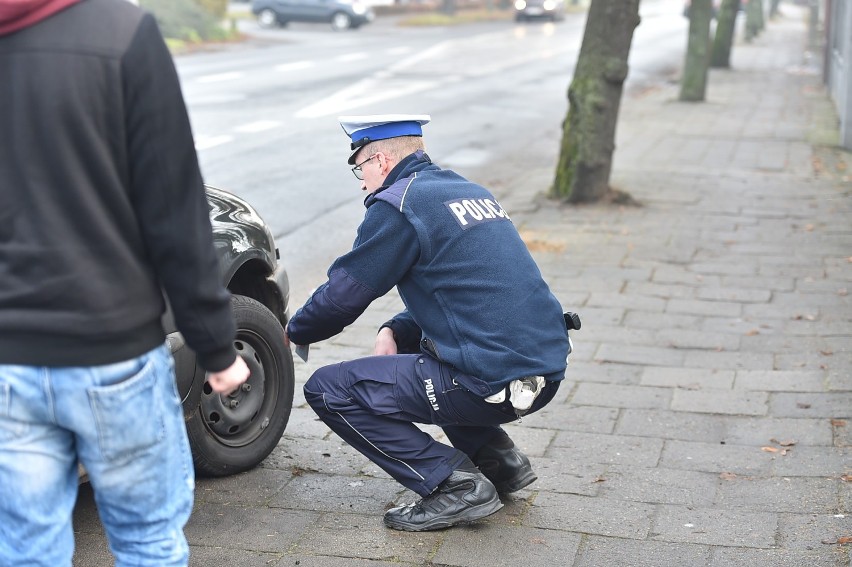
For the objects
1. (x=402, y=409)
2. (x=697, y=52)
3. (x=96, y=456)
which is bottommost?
(x=697, y=52)

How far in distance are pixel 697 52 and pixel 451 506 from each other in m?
17.3

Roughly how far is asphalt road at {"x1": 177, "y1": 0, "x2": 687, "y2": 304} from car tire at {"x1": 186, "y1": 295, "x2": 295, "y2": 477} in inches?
120

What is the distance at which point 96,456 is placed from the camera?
7.99 feet

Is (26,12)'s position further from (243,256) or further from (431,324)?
(243,256)

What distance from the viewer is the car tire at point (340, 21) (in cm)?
4334

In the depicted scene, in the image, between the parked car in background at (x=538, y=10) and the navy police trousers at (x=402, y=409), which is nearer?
the navy police trousers at (x=402, y=409)

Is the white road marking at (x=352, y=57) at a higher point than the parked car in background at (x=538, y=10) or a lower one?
higher

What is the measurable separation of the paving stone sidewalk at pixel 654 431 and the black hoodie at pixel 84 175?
1.64 metres

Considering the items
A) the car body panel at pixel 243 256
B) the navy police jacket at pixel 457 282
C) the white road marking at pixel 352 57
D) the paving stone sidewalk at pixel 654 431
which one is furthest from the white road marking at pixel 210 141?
the white road marking at pixel 352 57

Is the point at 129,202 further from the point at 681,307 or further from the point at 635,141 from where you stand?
the point at 635,141

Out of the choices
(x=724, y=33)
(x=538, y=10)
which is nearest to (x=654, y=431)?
(x=724, y=33)

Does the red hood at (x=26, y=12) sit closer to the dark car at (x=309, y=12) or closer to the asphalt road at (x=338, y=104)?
the asphalt road at (x=338, y=104)

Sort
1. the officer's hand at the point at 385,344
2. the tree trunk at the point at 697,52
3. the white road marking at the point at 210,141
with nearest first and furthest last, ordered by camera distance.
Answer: the officer's hand at the point at 385,344 → the white road marking at the point at 210,141 → the tree trunk at the point at 697,52

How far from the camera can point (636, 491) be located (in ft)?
14.6
